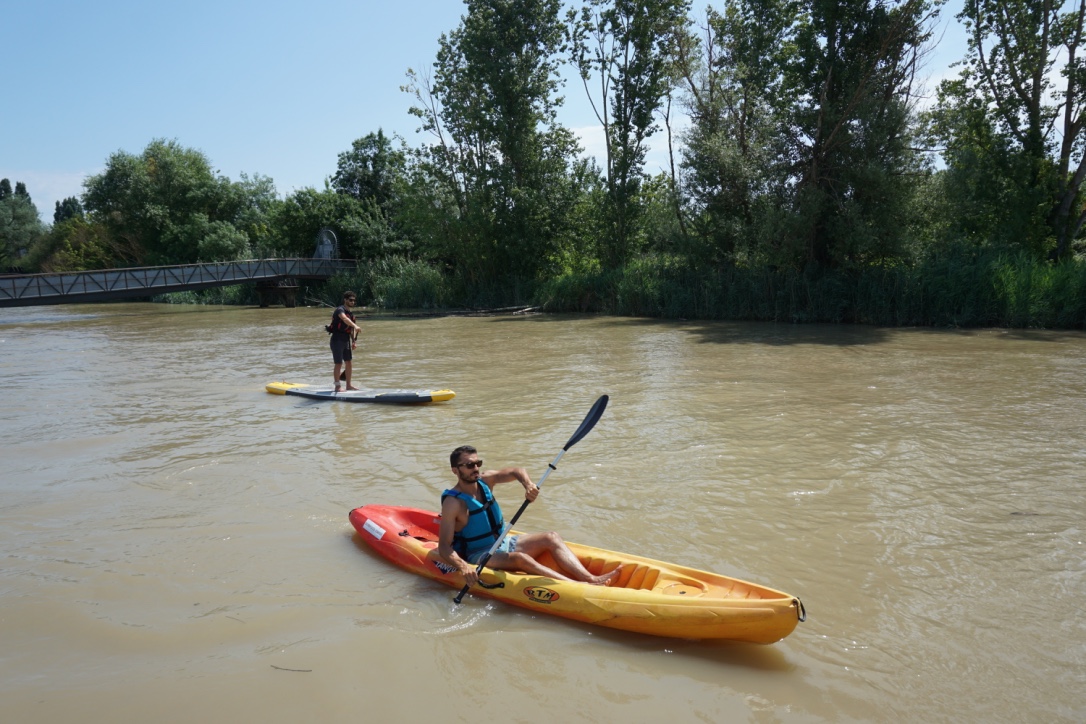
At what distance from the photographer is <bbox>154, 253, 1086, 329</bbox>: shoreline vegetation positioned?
17.5m

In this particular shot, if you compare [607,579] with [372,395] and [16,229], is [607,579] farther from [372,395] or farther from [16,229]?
[16,229]

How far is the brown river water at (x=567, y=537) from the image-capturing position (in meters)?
3.54

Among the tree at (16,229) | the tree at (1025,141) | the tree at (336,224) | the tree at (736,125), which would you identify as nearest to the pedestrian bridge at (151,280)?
the tree at (336,224)

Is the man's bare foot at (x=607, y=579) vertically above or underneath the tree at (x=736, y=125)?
underneath

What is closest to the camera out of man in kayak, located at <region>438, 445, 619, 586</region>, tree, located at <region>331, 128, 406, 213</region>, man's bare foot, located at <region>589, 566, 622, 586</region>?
man's bare foot, located at <region>589, 566, 622, 586</region>

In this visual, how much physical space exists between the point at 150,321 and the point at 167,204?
22.7m

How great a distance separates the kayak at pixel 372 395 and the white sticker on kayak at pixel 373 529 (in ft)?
16.7

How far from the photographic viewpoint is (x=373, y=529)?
17.3ft

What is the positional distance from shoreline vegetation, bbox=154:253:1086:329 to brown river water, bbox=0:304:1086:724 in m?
6.35

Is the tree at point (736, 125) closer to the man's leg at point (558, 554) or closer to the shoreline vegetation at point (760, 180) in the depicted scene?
the shoreline vegetation at point (760, 180)

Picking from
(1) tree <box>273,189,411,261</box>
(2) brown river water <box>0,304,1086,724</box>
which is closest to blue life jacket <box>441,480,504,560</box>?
(2) brown river water <box>0,304,1086,724</box>

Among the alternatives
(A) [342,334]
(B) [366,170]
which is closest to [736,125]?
(A) [342,334]

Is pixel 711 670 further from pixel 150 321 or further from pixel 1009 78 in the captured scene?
pixel 150 321

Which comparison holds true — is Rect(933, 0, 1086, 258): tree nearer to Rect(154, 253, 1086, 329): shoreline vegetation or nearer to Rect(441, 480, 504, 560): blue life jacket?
Rect(154, 253, 1086, 329): shoreline vegetation
